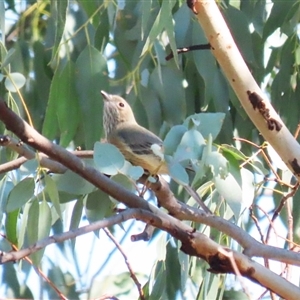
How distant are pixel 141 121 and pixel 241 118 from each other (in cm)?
32

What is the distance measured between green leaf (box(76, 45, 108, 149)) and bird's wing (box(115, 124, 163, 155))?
23cm

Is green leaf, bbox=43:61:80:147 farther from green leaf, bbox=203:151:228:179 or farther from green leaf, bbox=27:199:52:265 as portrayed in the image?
green leaf, bbox=203:151:228:179

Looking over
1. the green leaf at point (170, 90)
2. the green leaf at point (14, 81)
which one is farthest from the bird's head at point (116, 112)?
the green leaf at point (14, 81)

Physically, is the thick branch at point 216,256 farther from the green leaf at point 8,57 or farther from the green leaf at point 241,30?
the green leaf at point 241,30

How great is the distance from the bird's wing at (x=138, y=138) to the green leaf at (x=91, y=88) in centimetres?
23

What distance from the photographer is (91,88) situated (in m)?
2.03

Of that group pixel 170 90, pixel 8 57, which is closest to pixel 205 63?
pixel 170 90

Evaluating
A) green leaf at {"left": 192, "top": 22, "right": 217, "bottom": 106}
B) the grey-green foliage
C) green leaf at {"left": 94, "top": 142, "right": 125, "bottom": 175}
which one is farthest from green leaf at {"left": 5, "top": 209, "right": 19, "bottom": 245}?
green leaf at {"left": 192, "top": 22, "right": 217, "bottom": 106}

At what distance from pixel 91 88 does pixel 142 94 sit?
0.30m

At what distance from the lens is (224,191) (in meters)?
1.44

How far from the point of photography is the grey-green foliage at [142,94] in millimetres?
1571

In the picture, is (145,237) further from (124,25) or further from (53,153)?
(124,25)

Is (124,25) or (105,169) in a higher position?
(124,25)

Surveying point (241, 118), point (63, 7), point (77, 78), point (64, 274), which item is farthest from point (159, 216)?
point (64, 274)
